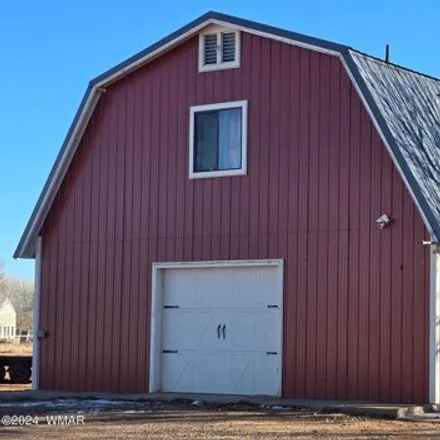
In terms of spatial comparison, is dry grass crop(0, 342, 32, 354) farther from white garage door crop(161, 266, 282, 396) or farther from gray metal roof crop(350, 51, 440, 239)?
gray metal roof crop(350, 51, 440, 239)

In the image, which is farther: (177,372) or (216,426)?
(177,372)

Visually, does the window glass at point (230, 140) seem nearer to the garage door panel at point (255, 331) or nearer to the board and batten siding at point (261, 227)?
the board and batten siding at point (261, 227)

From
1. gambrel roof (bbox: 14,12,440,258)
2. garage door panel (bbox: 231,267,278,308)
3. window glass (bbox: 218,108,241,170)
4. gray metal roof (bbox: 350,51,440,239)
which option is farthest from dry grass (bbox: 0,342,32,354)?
gray metal roof (bbox: 350,51,440,239)

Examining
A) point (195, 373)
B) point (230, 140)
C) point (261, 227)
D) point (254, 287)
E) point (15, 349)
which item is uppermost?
point (230, 140)

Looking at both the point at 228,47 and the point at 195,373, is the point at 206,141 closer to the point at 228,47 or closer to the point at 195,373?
the point at 228,47

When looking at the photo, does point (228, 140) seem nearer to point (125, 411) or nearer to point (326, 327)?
point (326, 327)

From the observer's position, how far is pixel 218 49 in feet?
66.3

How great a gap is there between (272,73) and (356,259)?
3490 millimetres

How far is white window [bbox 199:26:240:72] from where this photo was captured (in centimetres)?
2006

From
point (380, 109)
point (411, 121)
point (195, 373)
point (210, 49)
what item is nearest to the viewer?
point (380, 109)

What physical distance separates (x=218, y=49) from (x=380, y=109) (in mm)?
3404

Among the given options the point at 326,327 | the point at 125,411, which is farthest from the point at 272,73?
the point at 125,411

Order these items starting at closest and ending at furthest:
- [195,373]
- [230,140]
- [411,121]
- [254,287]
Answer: [411,121] < [254,287] < [230,140] < [195,373]

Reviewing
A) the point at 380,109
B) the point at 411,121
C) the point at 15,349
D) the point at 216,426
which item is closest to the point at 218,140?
the point at 380,109
